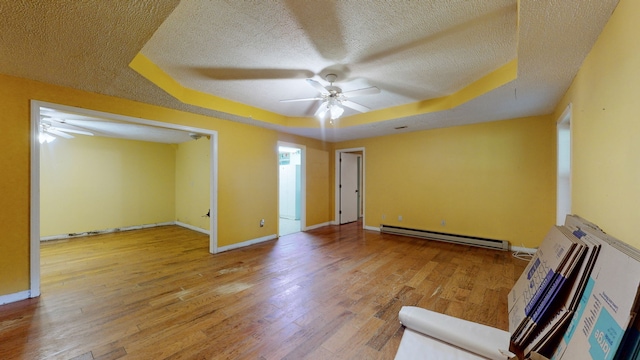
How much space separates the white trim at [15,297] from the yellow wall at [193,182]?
10.1ft

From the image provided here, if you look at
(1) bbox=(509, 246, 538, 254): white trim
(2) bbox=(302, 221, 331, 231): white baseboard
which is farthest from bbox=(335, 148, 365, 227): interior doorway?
(1) bbox=(509, 246, 538, 254): white trim

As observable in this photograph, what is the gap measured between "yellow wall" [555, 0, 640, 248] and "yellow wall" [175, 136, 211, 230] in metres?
5.82

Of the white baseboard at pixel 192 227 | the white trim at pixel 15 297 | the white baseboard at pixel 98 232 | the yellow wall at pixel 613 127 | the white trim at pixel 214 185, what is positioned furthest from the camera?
the white baseboard at pixel 192 227

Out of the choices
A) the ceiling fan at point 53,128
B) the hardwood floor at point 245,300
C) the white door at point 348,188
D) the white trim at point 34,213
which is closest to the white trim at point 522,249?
the hardwood floor at point 245,300

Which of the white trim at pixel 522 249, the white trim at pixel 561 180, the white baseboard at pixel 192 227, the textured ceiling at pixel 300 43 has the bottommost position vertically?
the white baseboard at pixel 192 227

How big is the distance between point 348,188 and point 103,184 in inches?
243

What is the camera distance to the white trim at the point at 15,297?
7.70 feet

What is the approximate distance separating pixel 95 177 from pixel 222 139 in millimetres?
3888

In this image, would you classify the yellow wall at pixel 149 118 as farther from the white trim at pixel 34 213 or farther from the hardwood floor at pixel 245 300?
the hardwood floor at pixel 245 300

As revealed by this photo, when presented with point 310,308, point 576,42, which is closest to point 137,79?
point 310,308

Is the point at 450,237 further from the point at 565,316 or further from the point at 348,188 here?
the point at 565,316

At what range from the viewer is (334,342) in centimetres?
180

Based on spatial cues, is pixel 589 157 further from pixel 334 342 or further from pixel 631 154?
pixel 334 342

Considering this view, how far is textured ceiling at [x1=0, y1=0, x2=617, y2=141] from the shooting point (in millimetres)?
1529
